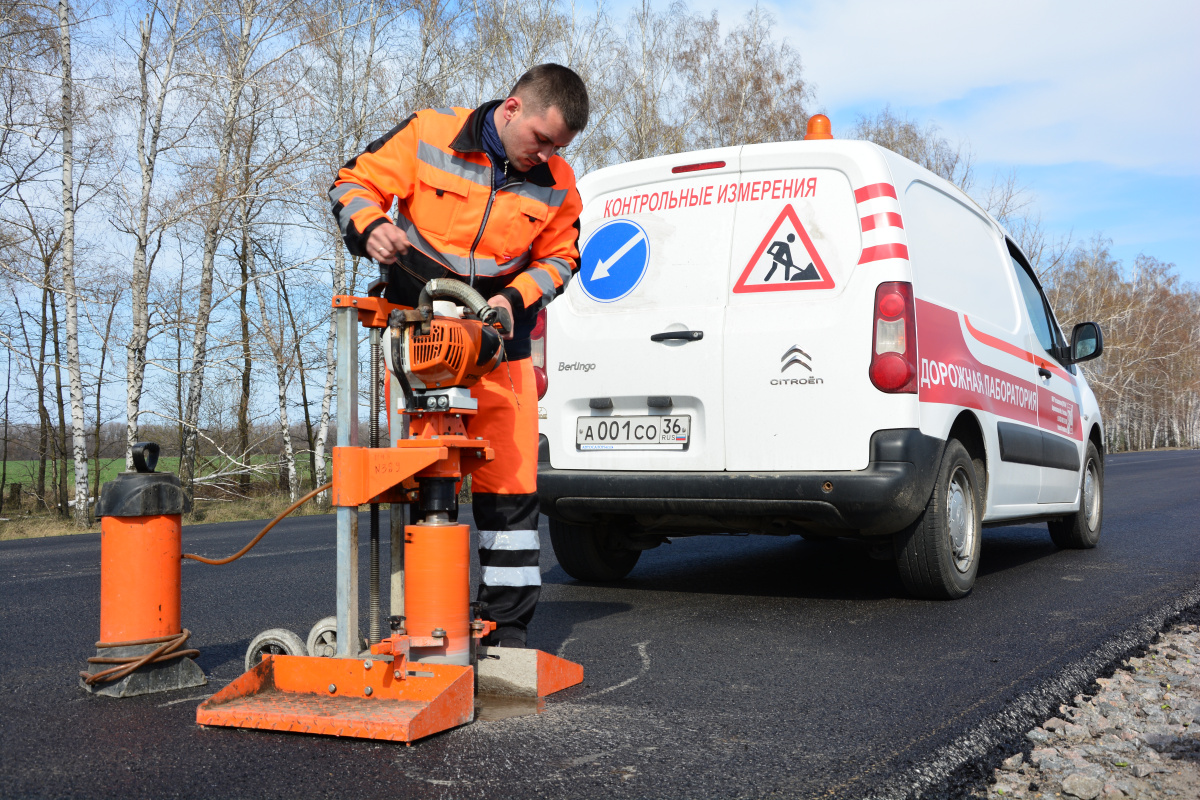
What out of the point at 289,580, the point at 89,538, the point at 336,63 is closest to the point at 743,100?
the point at 336,63

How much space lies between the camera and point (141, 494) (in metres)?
2.99

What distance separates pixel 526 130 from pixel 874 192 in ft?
6.75

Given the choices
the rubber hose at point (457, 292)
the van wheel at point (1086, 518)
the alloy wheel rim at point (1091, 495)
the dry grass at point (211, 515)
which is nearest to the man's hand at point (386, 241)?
the rubber hose at point (457, 292)

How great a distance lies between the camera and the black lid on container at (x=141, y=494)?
2984mm

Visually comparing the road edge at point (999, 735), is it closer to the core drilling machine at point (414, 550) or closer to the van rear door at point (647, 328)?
the core drilling machine at point (414, 550)

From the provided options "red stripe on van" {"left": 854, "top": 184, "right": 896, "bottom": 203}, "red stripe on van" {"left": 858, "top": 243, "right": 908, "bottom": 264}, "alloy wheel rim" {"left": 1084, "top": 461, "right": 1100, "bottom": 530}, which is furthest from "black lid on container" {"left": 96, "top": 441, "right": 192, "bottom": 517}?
"alloy wheel rim" {"left": 1084, "top": 461, "right": 1100, "bottom": 530}

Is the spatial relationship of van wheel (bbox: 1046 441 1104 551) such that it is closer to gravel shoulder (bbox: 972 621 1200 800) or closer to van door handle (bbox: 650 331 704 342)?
gravel shoulder (bbox: 972 621 1200 800)

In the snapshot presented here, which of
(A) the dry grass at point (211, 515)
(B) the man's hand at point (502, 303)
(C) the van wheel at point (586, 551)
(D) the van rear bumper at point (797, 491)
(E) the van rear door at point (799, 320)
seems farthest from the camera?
(A) the dry grass at point (211, 515)

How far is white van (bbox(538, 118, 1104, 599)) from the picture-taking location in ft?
14.0


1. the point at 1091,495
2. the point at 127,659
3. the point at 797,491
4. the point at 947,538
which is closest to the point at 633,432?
the point at 797,491

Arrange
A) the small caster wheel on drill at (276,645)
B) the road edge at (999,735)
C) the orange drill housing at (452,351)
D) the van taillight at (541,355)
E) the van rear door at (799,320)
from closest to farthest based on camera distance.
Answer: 1. the road edge at (999,735)
2. the orange drill housing at (452,351)
3. the small caster wheel on drill at (276,645)
4. the van rear door at (799,320)
5. the van taillight at (541,355)

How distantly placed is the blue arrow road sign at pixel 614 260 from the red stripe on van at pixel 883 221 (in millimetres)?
1080

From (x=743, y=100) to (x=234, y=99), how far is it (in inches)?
745

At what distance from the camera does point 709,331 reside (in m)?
4.58
